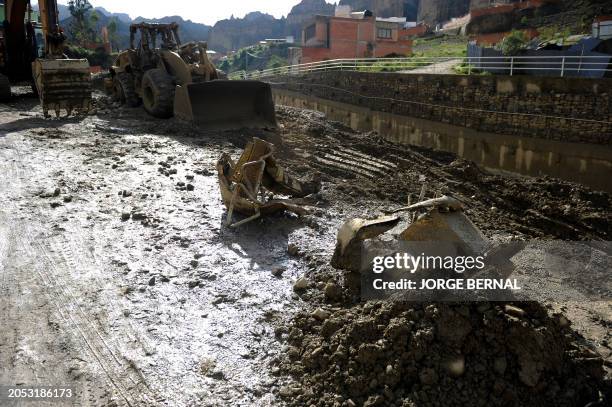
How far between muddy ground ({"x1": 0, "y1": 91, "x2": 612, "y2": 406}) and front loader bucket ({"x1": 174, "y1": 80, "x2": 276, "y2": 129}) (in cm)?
130

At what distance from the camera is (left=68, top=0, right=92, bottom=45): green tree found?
4872 cm

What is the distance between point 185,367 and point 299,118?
39.2ft

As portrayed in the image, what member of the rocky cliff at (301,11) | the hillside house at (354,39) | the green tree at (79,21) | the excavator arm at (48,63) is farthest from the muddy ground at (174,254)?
the rocky cliff at (301,11)

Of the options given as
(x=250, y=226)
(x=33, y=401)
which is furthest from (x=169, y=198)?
(x=33, y=401)

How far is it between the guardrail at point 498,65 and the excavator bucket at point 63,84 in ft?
37.5

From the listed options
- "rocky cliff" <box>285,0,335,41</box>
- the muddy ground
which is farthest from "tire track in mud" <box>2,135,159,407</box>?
"rocky cliff" <box>285,0,335,41</box>

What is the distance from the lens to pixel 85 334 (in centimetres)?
415

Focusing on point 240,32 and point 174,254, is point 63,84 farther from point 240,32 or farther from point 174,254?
point 240,32

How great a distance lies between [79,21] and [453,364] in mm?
56998

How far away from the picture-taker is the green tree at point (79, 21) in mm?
48719

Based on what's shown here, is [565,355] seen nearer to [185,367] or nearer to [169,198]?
[185,367]

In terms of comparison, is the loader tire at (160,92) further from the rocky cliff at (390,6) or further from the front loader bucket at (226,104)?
the rocky cliff at (390,6)

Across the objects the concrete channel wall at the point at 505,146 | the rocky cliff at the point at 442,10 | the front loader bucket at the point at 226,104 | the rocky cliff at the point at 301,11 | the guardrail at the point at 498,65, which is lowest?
the concrete channel wall at the point at 505,146

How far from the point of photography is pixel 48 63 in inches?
501
